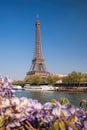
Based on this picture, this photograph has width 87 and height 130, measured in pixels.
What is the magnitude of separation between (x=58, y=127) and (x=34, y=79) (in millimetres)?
92634

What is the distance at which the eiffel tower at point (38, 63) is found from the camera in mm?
88562

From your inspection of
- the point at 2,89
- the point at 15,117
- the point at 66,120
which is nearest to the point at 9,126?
the point at 15,117

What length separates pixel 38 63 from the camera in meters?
92.4

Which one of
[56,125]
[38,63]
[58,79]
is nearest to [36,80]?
[38,63]

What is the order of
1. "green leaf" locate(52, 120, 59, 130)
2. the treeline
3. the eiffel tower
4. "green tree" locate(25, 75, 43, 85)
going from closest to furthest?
1. "green leaf" locate(52, 120, 59, 130)
2. the treeline
3. the eiffel tower
4. "green tree" locate(25, 75, 43, 85)

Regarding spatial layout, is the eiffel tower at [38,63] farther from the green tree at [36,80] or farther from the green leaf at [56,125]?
the green leaf at [56,125]

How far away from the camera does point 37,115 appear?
164cm

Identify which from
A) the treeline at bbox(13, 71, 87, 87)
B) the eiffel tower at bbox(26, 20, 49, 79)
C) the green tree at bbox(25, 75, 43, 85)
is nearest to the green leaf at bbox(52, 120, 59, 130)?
the treeline at bbox(13, 71, 87, 87)

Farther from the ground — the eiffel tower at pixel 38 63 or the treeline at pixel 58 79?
the eiffel tower at pixel 38 63

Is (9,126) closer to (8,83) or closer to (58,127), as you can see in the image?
(58,127)

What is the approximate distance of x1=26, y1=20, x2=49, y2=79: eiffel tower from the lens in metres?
88.6

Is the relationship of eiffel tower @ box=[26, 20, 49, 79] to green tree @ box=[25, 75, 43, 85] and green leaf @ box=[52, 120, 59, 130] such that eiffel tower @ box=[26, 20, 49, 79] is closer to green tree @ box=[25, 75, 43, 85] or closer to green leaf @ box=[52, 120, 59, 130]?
green tree @ box=[25, 75, 43, 85]

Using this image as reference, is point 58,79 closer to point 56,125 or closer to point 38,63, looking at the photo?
point 38,63

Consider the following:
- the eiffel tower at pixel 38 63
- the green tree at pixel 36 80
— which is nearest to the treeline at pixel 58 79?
the green tree at pixel 36 80
